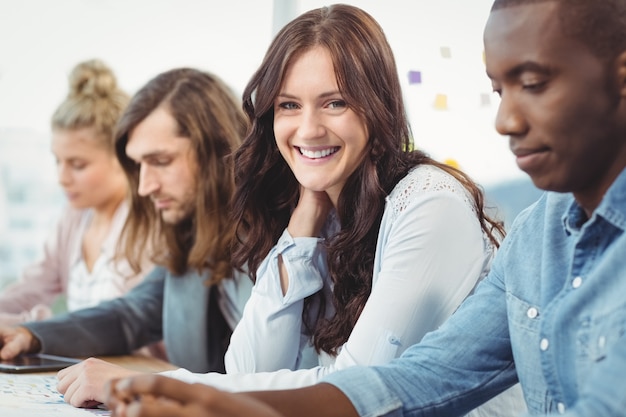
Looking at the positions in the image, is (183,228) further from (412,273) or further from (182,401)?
(182,401)

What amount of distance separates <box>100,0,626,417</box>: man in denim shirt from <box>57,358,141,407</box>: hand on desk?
462 millimetres

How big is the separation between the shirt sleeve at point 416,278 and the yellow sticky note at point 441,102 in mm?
1005

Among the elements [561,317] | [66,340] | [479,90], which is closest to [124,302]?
[66,340]

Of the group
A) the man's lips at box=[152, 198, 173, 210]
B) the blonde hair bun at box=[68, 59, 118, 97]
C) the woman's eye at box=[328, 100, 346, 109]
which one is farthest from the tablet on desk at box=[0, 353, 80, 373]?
the blonde hair bun at box=[68, 59, 118, 97]

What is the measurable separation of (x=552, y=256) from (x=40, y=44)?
328 cm

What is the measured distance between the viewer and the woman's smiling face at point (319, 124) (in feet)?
5.48

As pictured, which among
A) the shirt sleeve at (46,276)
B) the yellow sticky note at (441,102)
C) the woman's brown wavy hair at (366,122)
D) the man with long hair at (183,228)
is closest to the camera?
the woman's brown wavy hair at (366,122)

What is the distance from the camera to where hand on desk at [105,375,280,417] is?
83 cm

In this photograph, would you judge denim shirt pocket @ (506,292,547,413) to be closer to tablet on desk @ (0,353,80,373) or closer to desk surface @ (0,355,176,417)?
desk surface @ (0,355,176,417)

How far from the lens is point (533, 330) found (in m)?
1.06

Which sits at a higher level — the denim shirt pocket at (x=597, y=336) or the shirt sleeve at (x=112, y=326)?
the denim shirt pocket at (x=597, y=336)

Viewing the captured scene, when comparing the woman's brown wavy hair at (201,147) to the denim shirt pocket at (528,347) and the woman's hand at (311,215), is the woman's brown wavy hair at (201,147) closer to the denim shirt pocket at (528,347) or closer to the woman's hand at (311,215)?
the woman's hand at (311,215)

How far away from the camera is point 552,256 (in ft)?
3.44

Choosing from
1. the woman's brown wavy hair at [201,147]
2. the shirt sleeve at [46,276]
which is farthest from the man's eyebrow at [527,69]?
the shirt sleeve at [46,276]
